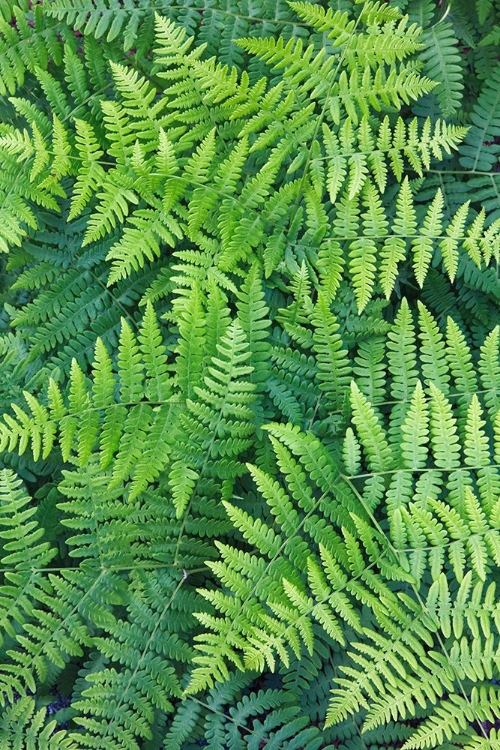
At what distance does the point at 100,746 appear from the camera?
2150 millimetres

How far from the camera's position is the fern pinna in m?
2.12

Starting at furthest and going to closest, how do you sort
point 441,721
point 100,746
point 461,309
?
point 461,309 → point 100,746 → point 441,721

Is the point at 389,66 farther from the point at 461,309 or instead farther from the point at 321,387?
the point at 321,387

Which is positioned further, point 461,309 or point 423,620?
point 461,309

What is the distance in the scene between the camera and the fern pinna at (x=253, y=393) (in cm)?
212

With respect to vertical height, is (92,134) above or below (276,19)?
below

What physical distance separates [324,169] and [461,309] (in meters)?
0.86

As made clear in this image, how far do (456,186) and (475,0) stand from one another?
2.60 feet

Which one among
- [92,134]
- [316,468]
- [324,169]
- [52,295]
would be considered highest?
[92,134]

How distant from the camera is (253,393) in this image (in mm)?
2369

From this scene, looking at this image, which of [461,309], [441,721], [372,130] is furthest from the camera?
[461,309]

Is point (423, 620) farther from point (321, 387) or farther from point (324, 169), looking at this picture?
point (324, 169)

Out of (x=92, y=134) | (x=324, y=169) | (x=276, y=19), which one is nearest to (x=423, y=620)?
(x=324, y=169)

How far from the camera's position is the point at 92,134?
7.71 feet
